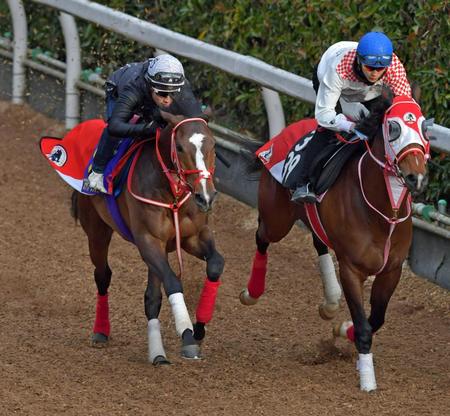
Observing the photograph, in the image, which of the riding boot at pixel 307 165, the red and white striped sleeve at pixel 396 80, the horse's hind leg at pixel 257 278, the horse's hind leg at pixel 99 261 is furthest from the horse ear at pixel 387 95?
the horse's hind leg at pixel 99 261

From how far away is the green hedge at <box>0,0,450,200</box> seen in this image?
9586 millimetres

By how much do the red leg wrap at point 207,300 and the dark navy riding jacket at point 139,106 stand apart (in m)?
1.04

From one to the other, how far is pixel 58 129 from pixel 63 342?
4.98m

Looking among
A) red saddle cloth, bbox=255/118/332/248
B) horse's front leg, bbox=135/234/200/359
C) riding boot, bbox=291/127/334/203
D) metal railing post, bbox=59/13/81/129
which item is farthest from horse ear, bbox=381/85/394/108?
metal railing post, bbox=59/13/81/129

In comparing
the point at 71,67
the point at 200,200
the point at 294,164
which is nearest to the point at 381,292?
the point at 294,164

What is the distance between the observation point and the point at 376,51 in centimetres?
736

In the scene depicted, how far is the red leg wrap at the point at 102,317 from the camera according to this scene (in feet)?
28.8

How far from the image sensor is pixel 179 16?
12312 mm

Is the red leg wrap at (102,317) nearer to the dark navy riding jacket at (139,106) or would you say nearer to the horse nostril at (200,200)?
the dark navy riding jacket at (139,106)

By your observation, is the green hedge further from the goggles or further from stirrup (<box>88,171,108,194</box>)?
stirrup (<box>88,171,108,194</box>)

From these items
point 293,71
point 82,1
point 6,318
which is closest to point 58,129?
point 82,1

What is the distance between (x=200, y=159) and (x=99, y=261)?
182 centimetres

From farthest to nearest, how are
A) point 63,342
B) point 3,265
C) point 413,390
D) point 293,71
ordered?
point 293,71 < point 3,265 < point 63,342 < point 413,390

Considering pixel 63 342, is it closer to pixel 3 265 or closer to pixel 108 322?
pixel 108 322
